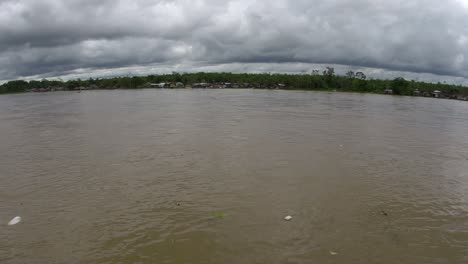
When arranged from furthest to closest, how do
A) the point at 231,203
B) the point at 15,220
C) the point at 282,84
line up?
the point at 282,84
the point at 231,203
the point at 15,220

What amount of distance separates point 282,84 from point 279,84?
121 centimetres

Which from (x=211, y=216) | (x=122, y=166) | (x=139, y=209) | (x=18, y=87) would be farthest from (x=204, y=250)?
(x=18, y=87)

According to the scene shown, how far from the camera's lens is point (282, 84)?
126 m

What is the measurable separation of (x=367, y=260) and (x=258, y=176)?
15.2 ft

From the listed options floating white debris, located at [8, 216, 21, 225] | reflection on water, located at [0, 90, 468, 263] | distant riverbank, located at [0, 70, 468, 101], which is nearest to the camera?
reflection on water, located at [0, 90, 468, 263]

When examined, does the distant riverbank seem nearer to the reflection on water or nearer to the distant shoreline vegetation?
the distant shoreline vegetation

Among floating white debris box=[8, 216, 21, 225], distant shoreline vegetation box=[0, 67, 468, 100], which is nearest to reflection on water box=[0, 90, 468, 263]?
floating white debris box=[8, 216, 21, 225]

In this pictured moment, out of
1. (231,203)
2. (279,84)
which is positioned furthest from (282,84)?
(231,203)

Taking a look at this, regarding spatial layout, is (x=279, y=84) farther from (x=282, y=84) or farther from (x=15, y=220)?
(x=15, y=220)

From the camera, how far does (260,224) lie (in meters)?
6.36

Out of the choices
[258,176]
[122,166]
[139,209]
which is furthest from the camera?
[122,166]

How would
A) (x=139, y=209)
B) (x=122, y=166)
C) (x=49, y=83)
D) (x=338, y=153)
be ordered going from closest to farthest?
(x=139, y=209) < (x=122, y=166) < (x=338, y=153) < (x=49, y=83)

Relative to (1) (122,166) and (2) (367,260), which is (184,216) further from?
(1) (122,166)

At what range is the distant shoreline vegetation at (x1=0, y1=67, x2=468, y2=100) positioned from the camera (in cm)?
10956
